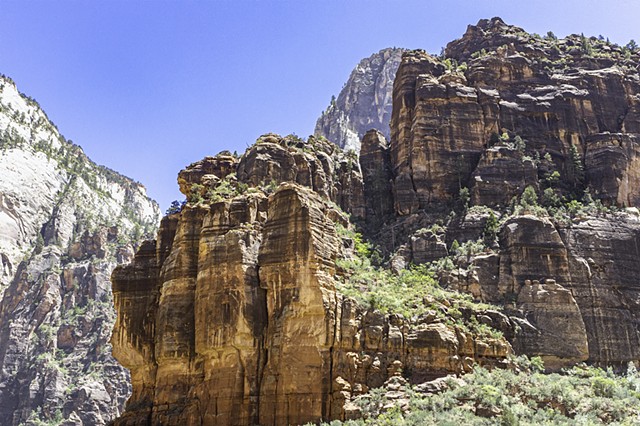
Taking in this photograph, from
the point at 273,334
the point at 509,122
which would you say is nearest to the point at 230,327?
the point at 273,334

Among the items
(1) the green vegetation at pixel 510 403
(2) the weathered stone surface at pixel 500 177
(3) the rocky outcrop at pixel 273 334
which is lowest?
(1) the green vegetation at pixel 510 403

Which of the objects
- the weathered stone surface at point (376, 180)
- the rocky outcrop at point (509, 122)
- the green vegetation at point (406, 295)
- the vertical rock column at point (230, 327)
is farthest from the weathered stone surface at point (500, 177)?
the vertical rock column at point (230, 327)

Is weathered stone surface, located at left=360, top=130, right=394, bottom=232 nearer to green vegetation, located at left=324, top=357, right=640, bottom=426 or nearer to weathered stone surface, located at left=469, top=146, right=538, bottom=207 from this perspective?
weathered stone surface, located at left=469, top=146, right=538, bottom=207

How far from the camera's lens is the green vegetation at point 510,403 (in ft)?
167

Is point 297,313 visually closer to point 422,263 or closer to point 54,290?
point 422,263

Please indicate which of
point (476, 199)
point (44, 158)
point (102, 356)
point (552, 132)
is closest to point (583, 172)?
point (552, 132)

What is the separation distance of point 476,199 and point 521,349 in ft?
72.3

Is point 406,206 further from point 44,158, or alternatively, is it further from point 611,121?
point 44,158

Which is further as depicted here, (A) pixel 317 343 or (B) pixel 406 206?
(B) pixel 406 206

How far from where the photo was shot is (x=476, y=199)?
82.4 meters

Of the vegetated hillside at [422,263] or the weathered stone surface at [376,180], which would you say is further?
the weathered stone surface at [376,180]

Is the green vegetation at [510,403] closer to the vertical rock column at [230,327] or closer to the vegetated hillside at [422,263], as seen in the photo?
the vegetated hillside at [422,263]

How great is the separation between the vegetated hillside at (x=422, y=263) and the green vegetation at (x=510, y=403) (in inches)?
7.9

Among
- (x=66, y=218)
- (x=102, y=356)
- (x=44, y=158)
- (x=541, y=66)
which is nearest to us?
(x=541, y=66)
